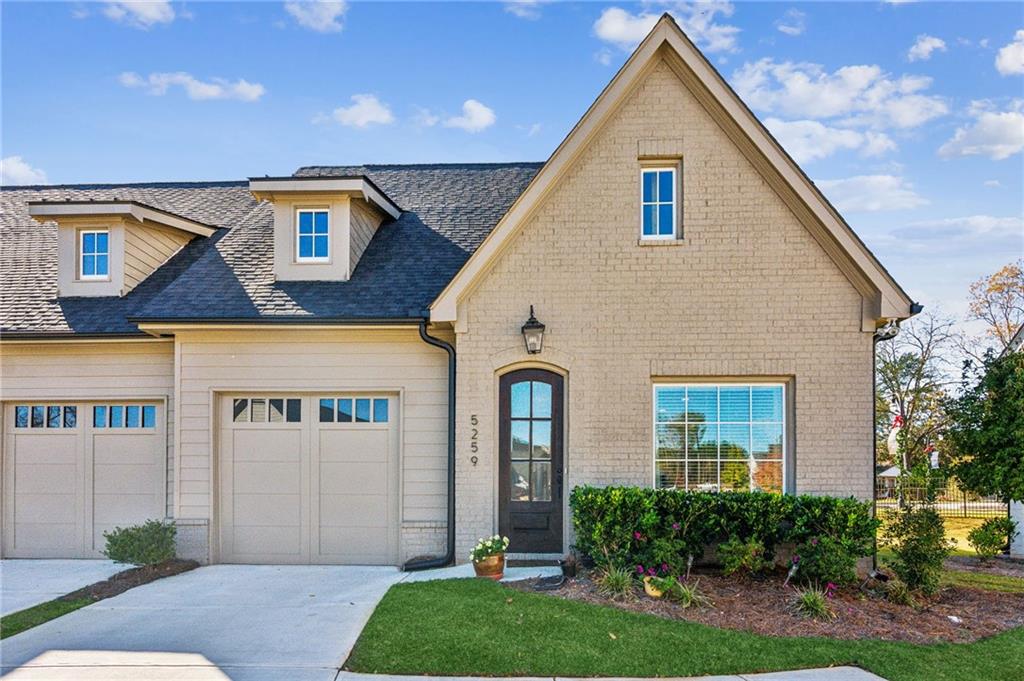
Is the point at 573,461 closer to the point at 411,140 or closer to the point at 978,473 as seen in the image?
the point at 978,473

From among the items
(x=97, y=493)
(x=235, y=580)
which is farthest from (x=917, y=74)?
(x=97, y=493)

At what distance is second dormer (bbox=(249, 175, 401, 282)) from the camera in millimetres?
11062

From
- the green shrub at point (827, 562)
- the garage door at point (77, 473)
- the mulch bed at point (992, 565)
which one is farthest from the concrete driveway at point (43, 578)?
the mulch bed at point (992, 565)

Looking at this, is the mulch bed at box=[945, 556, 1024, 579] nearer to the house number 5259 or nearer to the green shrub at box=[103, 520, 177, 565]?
the house number 5259

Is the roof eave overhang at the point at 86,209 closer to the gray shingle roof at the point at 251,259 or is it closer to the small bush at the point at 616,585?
the gray shingle roof at the point at 251,259

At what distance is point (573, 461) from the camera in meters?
9.70

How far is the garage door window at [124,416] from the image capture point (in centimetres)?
1105

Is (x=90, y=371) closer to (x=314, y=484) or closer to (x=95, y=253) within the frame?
(x=95, y=253)

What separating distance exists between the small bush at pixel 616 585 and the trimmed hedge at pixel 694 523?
288mm

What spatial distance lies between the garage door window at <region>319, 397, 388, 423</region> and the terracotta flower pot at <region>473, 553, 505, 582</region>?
2822 millimetres

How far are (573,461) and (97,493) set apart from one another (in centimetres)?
754

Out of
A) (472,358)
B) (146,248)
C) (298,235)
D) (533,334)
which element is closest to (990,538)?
(533,334)

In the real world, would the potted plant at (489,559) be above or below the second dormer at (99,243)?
below

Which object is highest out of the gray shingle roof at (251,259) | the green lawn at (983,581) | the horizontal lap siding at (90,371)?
the gray shingle roof at (251,259)
